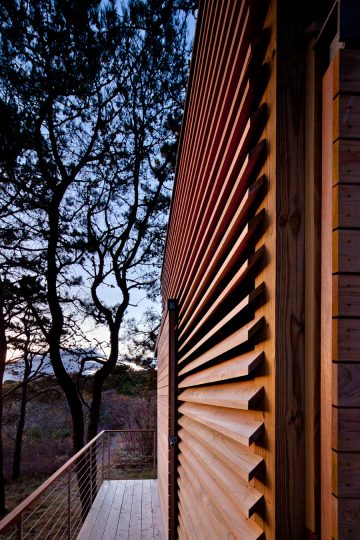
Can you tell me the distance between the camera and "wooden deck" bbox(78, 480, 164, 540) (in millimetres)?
4715

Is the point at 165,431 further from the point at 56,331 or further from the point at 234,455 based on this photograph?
the point at 56,331

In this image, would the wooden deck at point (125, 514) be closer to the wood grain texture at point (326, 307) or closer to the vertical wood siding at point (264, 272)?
the vertical wood siding at point (264, 272)

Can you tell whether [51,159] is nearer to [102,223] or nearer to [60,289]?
[102,223]

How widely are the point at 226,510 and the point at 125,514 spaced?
15.9 feet

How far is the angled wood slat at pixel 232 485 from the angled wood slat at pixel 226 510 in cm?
2

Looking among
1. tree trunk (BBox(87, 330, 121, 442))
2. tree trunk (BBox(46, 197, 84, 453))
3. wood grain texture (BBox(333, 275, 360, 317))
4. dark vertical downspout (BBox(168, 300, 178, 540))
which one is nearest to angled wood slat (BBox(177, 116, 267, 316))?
wood grain texture (BBox(333, 275, 360, 317))

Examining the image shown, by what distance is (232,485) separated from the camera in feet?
4.10

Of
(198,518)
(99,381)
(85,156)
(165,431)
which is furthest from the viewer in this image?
(85,156)

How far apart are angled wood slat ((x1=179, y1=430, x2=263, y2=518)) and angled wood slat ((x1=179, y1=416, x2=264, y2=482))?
26 mm

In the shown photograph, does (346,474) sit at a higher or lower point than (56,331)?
higher

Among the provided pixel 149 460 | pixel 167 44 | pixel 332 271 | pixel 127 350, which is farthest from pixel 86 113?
pixel 332 271

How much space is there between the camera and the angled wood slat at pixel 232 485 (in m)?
1.02

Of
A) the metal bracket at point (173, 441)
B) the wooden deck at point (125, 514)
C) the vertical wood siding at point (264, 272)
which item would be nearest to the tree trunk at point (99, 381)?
the wooden deck at point (125, 514)

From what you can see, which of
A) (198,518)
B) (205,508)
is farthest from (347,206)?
(198,518)
